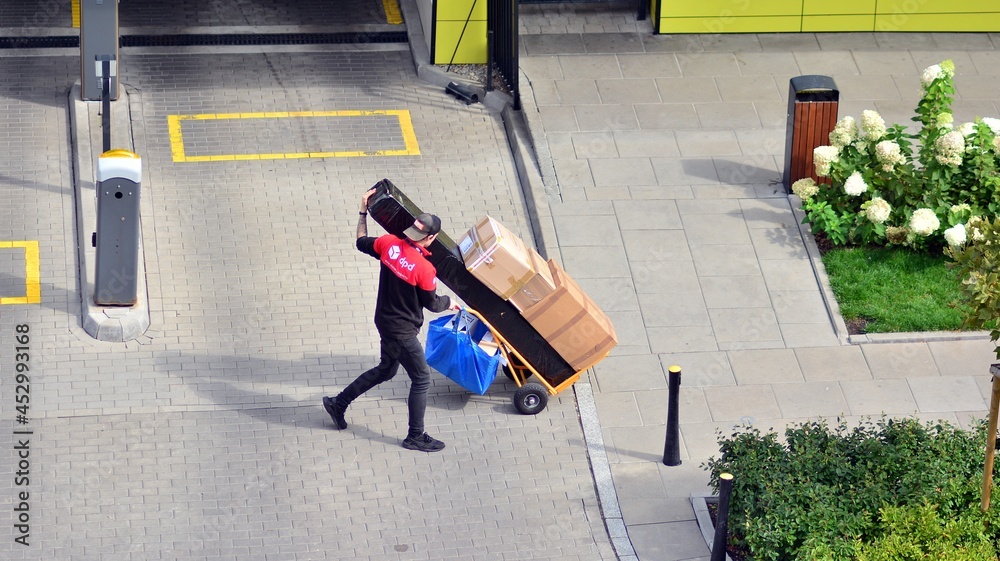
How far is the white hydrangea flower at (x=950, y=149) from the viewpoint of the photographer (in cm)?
1355

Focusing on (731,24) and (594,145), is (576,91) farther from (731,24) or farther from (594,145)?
(731,24)

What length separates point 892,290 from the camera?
527 inches

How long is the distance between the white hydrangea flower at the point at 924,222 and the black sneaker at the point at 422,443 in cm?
473

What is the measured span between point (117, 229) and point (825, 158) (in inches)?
241

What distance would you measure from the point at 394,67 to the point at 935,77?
5.68 m

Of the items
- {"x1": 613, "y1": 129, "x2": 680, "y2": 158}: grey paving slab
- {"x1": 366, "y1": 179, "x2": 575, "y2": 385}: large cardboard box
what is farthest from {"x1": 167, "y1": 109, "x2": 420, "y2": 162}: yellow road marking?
{"x1": 366, "y1": 179, "x2": 575, "y2": 385}: large cardboard box

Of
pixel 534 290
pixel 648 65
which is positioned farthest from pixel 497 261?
pixel 648 65

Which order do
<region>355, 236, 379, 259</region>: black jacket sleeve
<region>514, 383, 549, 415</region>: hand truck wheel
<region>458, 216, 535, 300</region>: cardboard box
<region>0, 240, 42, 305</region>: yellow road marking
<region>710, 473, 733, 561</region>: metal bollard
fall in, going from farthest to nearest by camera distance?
1. <region>0, 240, 42, 305</region>: yellow road marking
2. <region>514, 383, 549, 415</region>: hand truck wheel
3. <region>458, 216, 535, 300</region>: cardboard box
4. <region>355, 236, 379, 259</region>: black jacket sleeve
5. <region>710, 473, 733, 561</region>: metal bollard

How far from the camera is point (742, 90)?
16062 mm

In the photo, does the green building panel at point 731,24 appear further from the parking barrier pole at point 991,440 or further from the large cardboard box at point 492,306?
the parking barrier pole at point 991,440

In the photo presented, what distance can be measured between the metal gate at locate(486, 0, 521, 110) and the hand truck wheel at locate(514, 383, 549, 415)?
15.0 ft

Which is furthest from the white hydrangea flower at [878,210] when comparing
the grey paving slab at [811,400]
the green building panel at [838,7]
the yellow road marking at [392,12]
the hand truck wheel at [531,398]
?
the yellow road marking at [392,12]

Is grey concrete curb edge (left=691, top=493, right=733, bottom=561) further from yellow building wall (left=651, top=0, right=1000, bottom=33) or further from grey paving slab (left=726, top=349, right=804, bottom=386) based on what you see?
yellow building wall (left=651, top=0, right=1000, bottom=33)

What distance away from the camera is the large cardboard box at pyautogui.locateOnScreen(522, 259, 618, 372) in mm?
11516
